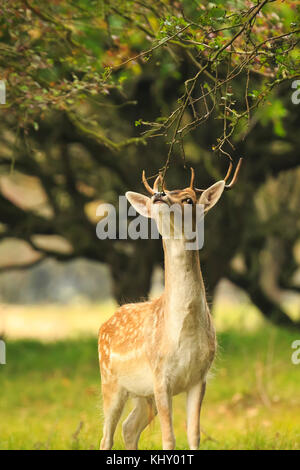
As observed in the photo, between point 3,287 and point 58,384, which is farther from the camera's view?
point 3,287

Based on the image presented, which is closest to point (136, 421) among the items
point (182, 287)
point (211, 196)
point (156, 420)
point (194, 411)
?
point (194, 411)

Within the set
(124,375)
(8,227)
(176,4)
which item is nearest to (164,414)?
(124,375)

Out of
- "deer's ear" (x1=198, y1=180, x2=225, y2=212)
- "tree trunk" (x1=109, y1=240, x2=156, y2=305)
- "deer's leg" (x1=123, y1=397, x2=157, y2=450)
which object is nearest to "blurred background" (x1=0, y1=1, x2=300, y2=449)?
"tree trunk" (x1=109, y1=240, x2=156, y2=305)

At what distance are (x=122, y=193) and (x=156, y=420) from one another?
5.90 metres

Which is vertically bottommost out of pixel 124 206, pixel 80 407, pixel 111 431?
pixel 80 407

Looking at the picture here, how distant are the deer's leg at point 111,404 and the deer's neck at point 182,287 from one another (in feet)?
2.66

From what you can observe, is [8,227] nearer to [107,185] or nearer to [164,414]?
[107,185]

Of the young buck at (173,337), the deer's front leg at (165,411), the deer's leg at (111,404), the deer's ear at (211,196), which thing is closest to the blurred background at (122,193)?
the deer's leg at (111,404)

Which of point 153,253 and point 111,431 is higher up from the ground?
point 153,253

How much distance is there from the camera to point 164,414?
15.7ft

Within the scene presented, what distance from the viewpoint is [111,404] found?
5344 mm

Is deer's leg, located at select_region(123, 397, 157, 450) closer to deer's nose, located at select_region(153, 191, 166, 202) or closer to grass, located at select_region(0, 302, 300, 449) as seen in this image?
grass, located at select_region(0, 302, 300, 449)

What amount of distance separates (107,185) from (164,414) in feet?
32.6

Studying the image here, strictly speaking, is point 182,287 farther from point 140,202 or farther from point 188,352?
point 140,202
